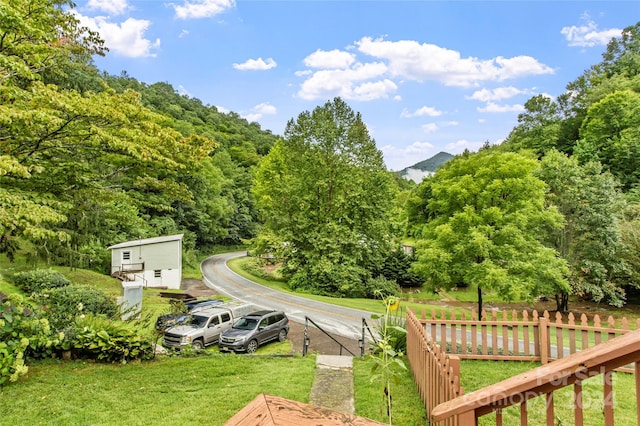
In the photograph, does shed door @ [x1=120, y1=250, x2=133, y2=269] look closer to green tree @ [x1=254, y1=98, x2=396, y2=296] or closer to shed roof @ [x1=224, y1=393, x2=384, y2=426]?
green tree @ [x1=254, y1=98, x2=396, y2=296]

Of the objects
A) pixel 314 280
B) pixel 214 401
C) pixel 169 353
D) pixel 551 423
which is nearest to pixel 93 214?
pixel 169 353

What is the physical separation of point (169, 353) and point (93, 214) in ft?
13.5

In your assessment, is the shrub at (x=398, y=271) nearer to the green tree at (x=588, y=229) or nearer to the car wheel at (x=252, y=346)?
the green tree at (x=588, y=229)

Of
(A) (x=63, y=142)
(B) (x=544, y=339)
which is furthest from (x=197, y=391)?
(B) (x=544, y=339)

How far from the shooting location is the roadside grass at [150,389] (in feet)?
16.0

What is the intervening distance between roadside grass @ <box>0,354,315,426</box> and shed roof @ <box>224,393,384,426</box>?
3.93 m

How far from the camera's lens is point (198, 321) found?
14016 mm

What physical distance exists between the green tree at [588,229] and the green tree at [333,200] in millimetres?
Answer: 11806

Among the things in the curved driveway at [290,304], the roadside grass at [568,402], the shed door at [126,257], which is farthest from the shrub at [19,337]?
the shed door at [126,257]

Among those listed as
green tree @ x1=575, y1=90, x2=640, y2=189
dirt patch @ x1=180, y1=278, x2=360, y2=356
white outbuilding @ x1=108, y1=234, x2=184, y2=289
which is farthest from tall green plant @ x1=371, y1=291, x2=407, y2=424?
green tree @ x1=575, y1=90, x2=640, y2=189

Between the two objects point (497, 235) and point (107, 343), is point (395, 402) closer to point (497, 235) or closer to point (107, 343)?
point (107, 343)

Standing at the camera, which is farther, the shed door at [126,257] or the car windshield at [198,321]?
the shed door at [126,257]

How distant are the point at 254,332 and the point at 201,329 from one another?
222 centimetres

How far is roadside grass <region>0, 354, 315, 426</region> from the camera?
193 inches
